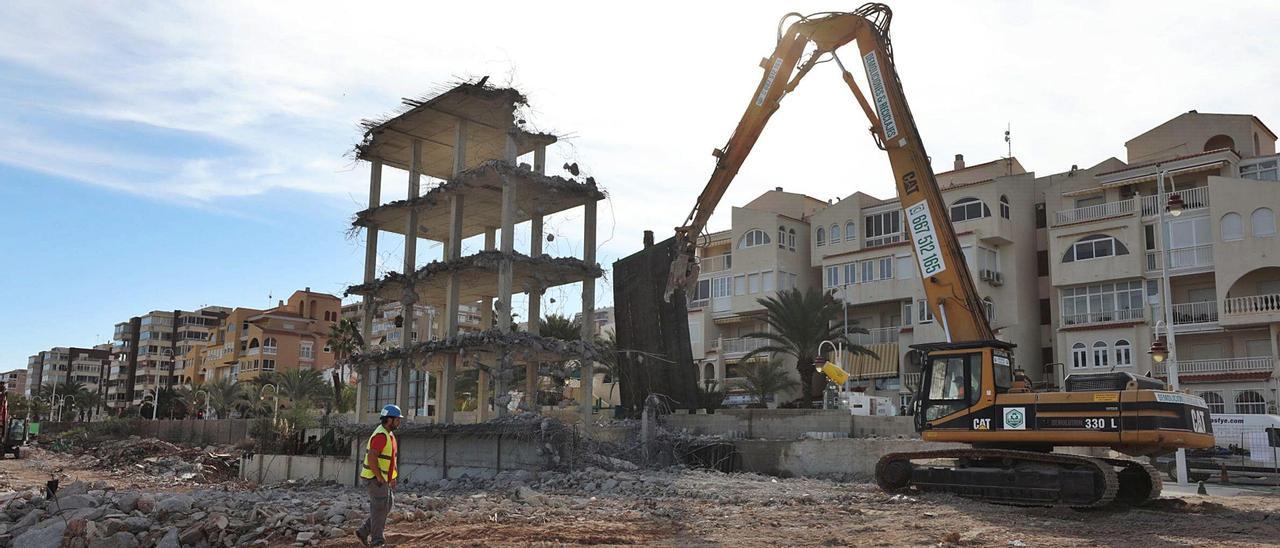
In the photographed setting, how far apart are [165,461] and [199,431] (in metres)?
14.0

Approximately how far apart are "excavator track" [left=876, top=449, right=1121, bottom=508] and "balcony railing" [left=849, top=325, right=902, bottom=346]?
1421 inches

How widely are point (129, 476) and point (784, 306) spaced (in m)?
29.8

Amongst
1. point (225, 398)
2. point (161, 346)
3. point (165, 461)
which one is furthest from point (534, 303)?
point (161, 346)

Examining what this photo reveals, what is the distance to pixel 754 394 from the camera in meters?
55.2

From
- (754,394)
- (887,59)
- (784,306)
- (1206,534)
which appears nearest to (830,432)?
(887,59)

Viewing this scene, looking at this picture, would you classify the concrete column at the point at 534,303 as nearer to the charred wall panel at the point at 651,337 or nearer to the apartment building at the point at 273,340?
the charred wall panel at the point at 651,337

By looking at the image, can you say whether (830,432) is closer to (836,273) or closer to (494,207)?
(494,207)

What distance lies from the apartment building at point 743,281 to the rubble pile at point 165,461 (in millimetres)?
26013

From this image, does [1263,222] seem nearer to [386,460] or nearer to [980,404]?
[980,404]

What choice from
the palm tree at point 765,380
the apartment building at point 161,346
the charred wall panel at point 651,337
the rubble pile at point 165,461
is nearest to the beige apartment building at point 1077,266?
the palm tree at point 765,380

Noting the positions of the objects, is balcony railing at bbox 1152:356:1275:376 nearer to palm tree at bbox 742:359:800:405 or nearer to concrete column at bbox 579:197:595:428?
palm tree at bbox 742:359:800:405

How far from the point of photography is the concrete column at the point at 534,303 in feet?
125

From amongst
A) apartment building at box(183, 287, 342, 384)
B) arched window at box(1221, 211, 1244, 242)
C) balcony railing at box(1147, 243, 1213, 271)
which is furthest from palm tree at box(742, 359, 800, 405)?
apartment building at box(183, 287, 342, 384)

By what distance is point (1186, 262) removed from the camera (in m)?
47.0
